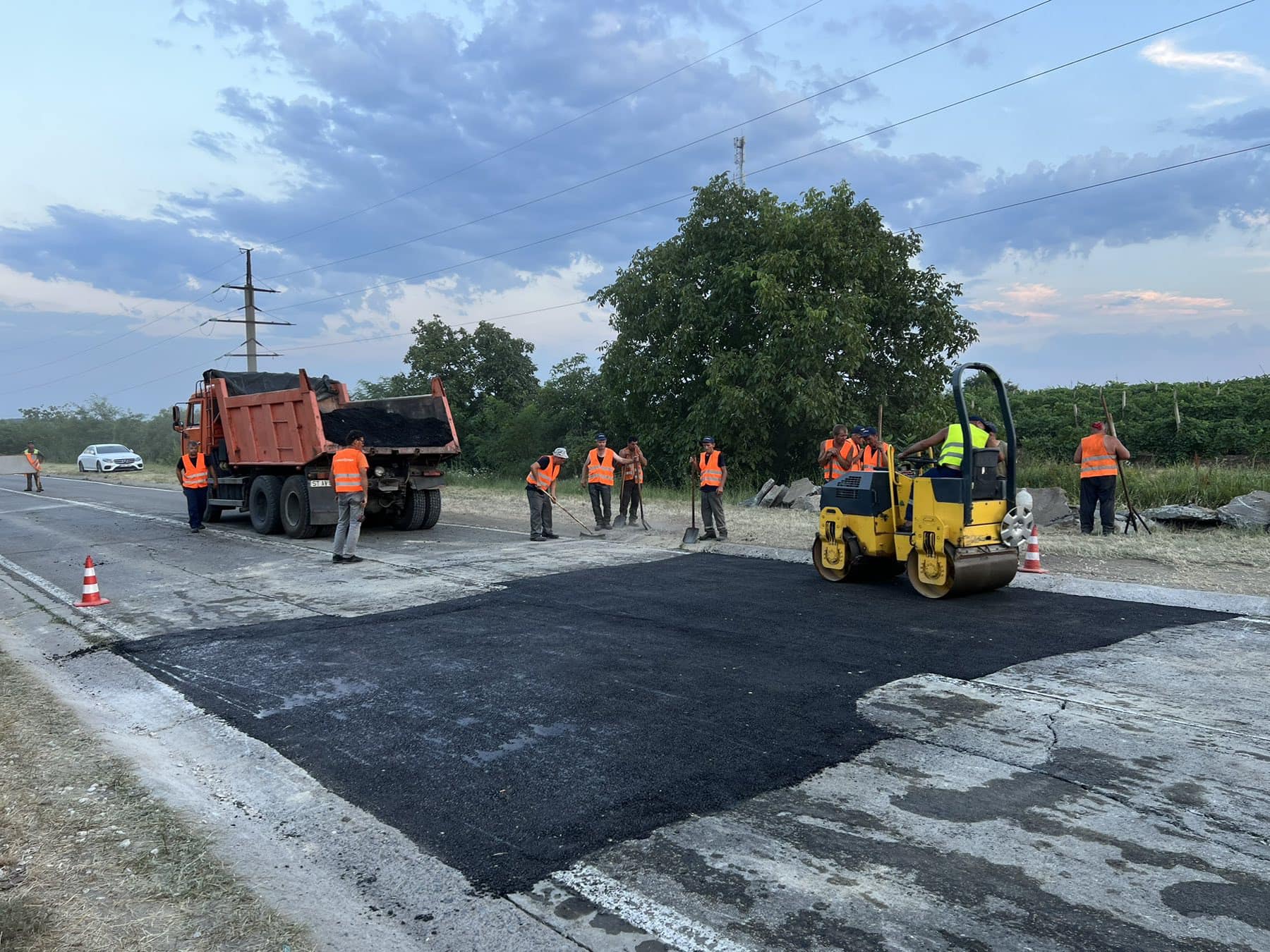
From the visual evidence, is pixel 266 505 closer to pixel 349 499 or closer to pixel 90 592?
pixel 349 499

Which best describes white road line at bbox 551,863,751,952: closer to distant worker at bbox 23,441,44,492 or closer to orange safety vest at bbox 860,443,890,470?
orange safety vest at bbox 860,443,890,470

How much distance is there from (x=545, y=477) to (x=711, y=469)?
8.46ft

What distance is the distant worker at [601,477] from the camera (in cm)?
1452

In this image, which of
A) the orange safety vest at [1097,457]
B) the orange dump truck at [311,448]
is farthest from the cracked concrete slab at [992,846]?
the orange dump truck at [311,448]

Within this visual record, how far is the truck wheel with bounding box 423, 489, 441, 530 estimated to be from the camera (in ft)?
47.9

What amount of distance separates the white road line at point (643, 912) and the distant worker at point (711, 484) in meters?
9.43

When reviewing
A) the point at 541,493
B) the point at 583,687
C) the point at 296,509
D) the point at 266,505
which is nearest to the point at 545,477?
the point at 541,493

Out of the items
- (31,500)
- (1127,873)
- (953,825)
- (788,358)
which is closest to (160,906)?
(953,825)

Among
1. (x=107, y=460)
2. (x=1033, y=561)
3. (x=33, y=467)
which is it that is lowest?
(x=1033, y=561)

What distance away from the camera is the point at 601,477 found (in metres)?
14.6

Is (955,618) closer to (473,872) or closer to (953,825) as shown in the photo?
(953,825)

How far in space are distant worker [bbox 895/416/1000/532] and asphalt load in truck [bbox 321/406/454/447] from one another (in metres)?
8.19

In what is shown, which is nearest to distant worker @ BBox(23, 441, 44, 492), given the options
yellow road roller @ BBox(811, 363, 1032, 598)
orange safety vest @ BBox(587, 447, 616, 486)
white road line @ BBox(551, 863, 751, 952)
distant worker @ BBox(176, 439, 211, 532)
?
distant worker @ BBox(176, 439, 211, 532)

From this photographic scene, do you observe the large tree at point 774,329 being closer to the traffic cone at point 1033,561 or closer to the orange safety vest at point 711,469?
the orange safety vest at point 711,469
